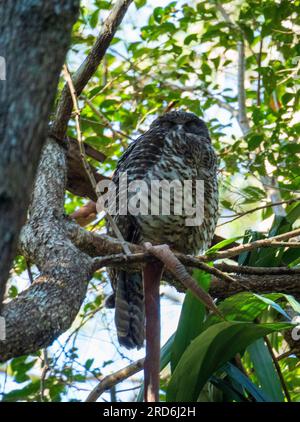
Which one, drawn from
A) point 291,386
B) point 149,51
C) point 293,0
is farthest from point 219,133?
point 291,386

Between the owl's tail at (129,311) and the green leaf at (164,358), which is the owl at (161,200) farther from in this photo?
the green leaf at (164,358)

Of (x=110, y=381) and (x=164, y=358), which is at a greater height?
(x=164, y=358)

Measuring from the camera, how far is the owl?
3.87 m

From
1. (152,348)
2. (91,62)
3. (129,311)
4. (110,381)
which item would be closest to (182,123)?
(129,311)

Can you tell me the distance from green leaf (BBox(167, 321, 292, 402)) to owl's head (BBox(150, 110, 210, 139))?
74.2 inches

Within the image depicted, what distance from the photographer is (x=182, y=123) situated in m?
4.28

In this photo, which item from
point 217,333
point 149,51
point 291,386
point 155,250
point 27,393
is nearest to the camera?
point 155,250

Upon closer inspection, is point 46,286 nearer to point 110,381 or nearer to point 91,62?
point 110,381

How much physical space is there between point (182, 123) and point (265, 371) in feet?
6.30

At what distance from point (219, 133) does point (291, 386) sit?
2.09 meters

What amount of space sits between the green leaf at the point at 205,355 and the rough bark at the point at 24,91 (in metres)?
1.48

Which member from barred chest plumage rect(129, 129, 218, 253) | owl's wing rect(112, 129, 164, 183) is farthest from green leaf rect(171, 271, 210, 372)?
owl's wing rect(112, 129, 164, 183)
